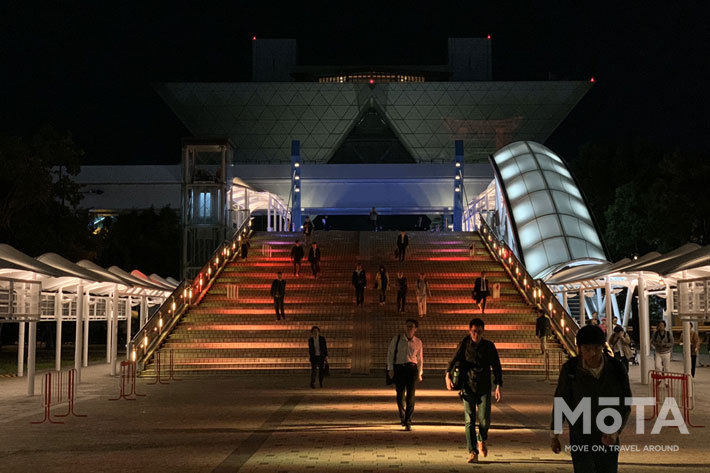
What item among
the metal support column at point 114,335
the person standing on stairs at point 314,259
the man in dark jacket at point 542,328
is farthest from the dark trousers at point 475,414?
the person standing on stairs at point 314,259

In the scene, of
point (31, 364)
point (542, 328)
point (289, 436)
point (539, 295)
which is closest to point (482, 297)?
point (539, 295)

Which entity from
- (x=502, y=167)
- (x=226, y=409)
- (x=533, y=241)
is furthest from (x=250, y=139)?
(x=226, y=409)

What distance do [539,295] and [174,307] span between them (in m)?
10.1

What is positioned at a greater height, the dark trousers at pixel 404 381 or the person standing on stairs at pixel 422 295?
the person standing on stairs at pixel 422 295

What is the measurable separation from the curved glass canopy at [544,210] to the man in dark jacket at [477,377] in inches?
1022

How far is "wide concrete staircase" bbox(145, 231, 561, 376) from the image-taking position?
2414 centimetres

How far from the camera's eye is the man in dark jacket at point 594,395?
643 centimetres

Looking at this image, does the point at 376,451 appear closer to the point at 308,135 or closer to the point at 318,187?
the point at 318,187

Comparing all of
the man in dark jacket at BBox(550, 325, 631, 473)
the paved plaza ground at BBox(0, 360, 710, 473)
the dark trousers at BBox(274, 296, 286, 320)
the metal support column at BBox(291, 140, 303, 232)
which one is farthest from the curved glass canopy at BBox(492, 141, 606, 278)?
the man in dark jacket at BBox(550, 325, 631, 473)

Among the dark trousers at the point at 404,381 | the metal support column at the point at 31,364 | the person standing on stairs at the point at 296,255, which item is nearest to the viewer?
the dark trousers at the point at 404,381

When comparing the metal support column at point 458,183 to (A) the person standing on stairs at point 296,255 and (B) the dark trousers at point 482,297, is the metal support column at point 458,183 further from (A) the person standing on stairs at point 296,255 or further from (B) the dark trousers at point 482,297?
(B) the dark trousers at point 482,297

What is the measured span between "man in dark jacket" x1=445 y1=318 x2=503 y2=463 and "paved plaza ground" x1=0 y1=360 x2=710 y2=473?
364 mm

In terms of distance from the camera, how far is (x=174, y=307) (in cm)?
2677

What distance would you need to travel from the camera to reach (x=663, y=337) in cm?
2064
